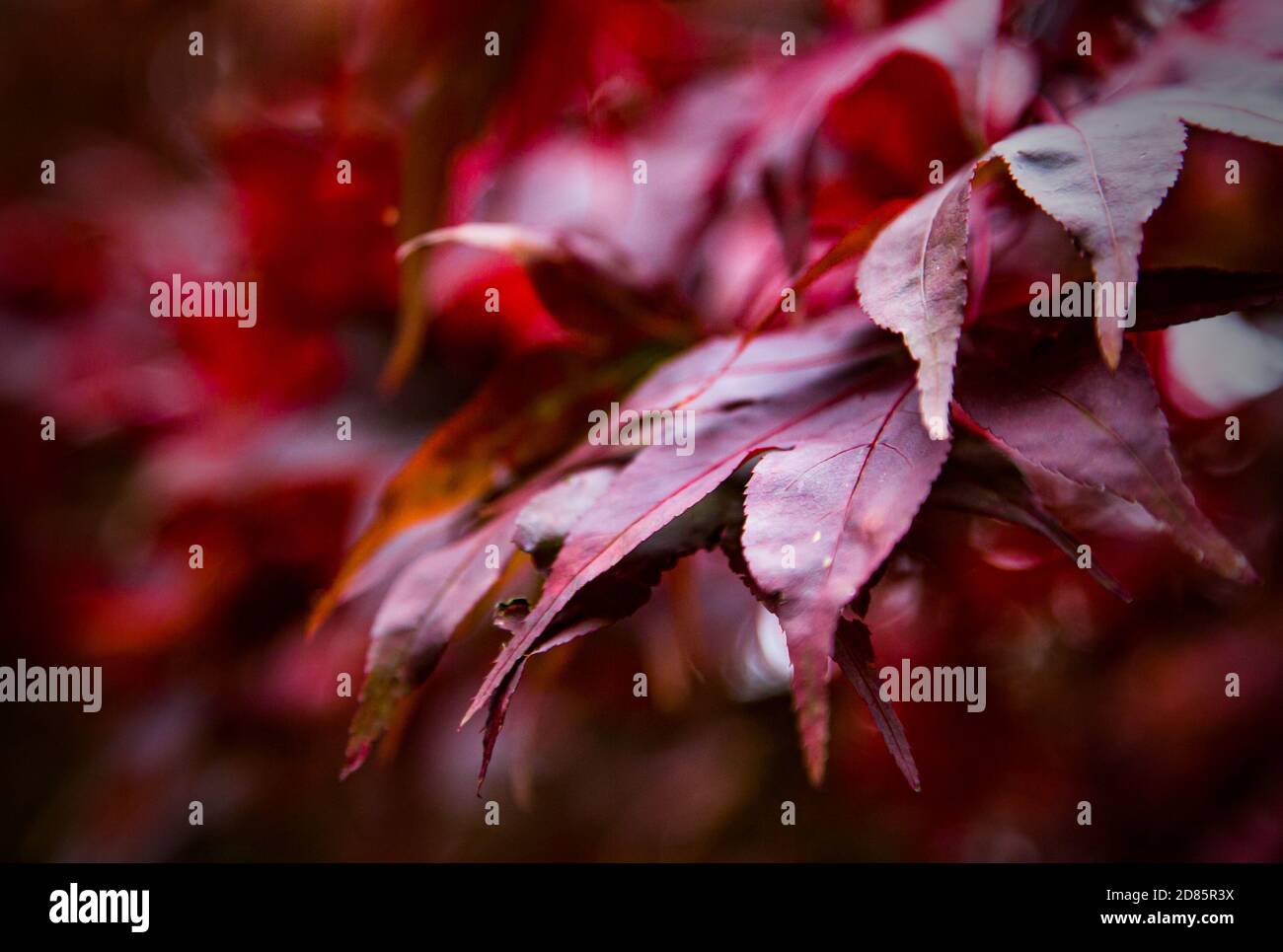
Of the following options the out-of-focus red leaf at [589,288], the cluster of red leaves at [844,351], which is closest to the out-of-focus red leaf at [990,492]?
the cluster of red leaves at [844,351]

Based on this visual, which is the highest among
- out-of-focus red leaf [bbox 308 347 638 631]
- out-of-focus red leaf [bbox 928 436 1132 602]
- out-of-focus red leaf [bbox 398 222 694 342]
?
out-of-focus red leaf [bbox 398 222 694 342]

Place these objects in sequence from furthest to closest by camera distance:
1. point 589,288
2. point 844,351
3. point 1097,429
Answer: point 589,288
point 844,351
point 1097,429

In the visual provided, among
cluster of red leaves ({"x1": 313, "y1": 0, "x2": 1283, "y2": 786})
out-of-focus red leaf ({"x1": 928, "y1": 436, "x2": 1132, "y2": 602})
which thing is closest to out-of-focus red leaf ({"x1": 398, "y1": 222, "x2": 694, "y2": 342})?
cluster of red leaves ({"x1": 313, "y1": 0, "x2": 1283, "y2": 786})

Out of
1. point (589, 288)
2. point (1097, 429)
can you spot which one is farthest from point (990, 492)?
point (589, 288)

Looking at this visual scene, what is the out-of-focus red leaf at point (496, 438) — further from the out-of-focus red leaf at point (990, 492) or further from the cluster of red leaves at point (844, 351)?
the out-of-focus red leaf at point (990, 492)

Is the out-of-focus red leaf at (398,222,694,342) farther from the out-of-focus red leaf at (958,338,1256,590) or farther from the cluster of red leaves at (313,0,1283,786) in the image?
the out-of-focus red leaf at (958,338,1256,590)

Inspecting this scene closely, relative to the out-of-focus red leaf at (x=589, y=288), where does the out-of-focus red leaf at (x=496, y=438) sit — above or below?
below

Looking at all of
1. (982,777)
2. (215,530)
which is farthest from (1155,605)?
(215,530)

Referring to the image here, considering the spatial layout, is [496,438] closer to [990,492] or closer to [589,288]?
[589,288]
